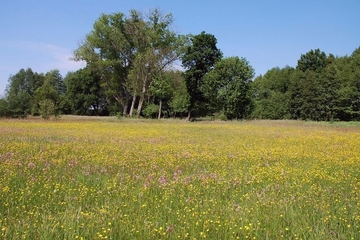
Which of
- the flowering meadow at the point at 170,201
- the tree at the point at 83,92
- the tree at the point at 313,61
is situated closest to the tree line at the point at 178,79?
the tree at the point at 83,92

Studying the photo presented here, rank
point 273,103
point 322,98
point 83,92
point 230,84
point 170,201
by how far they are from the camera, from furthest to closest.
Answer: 1. point 83,92
2. point 273,103
3. point 322,98
4. point 230,84
5. point 170,201

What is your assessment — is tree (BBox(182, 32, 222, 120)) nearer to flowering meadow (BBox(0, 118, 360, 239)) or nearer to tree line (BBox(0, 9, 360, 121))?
tree line (BBox(0, 9, 360, 121))

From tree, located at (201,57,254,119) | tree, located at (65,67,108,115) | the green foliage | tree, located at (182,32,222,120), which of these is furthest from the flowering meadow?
tree, located at (65,67,108,115)

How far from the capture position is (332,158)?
12.5 meters

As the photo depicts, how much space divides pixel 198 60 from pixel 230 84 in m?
7.47

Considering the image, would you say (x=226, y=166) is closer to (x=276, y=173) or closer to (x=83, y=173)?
(x=276, y=173)

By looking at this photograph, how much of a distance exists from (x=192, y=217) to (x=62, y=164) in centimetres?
606

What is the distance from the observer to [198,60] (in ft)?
192

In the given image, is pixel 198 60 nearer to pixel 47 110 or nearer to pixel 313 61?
pixel 47 110

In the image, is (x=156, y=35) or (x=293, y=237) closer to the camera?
(x=293, y=237)

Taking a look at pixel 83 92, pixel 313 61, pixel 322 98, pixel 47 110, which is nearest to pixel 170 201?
pixel 47 110

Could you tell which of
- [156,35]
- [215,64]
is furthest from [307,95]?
[156,35]

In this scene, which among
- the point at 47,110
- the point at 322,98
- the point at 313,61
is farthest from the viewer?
the point at 313,61

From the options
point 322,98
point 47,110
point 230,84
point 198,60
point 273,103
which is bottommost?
point 47,110
